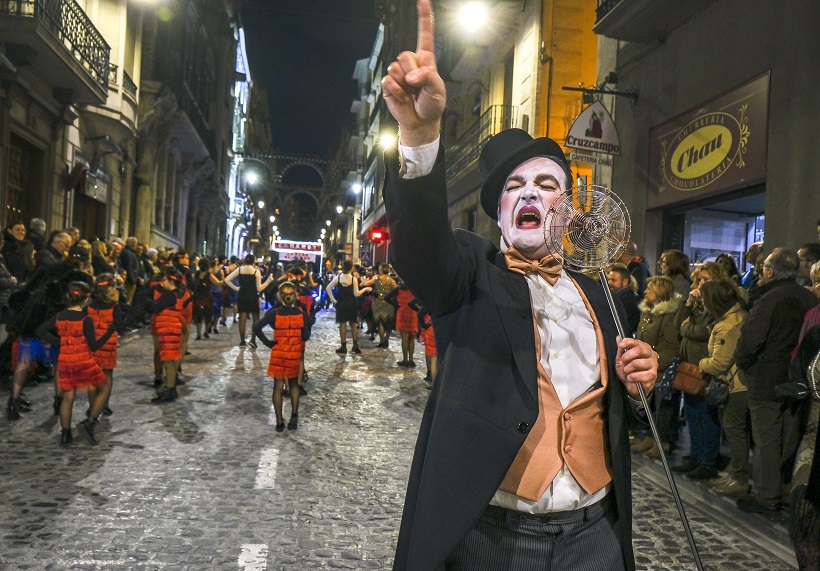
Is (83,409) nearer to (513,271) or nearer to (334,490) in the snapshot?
(334,490)

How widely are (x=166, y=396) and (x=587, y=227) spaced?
314 inches

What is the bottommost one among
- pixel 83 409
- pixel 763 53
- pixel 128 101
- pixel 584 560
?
pixel 83 409

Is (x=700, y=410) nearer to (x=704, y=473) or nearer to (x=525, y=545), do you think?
(x=704, y=473)

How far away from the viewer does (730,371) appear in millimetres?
6258

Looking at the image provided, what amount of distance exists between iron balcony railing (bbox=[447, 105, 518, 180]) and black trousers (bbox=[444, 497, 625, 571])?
59.8 feet

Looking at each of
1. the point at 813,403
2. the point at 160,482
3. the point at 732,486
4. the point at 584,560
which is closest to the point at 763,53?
the point at 732,486

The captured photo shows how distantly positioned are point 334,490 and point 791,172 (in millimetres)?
6682

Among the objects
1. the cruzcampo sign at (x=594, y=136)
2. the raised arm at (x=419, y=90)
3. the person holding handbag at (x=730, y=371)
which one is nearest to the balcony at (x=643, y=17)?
the cruzcampo sign at (x=594, y=136)

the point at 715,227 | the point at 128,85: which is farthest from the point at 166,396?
the point at 128,85

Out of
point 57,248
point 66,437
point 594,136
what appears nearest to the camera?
point 66,437

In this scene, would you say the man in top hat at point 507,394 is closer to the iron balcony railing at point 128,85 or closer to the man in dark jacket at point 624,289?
the man in dark jacket at point 624,289

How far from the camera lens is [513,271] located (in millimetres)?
2141

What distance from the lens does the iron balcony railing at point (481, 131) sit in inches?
824

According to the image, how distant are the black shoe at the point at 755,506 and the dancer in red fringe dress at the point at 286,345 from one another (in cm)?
439
